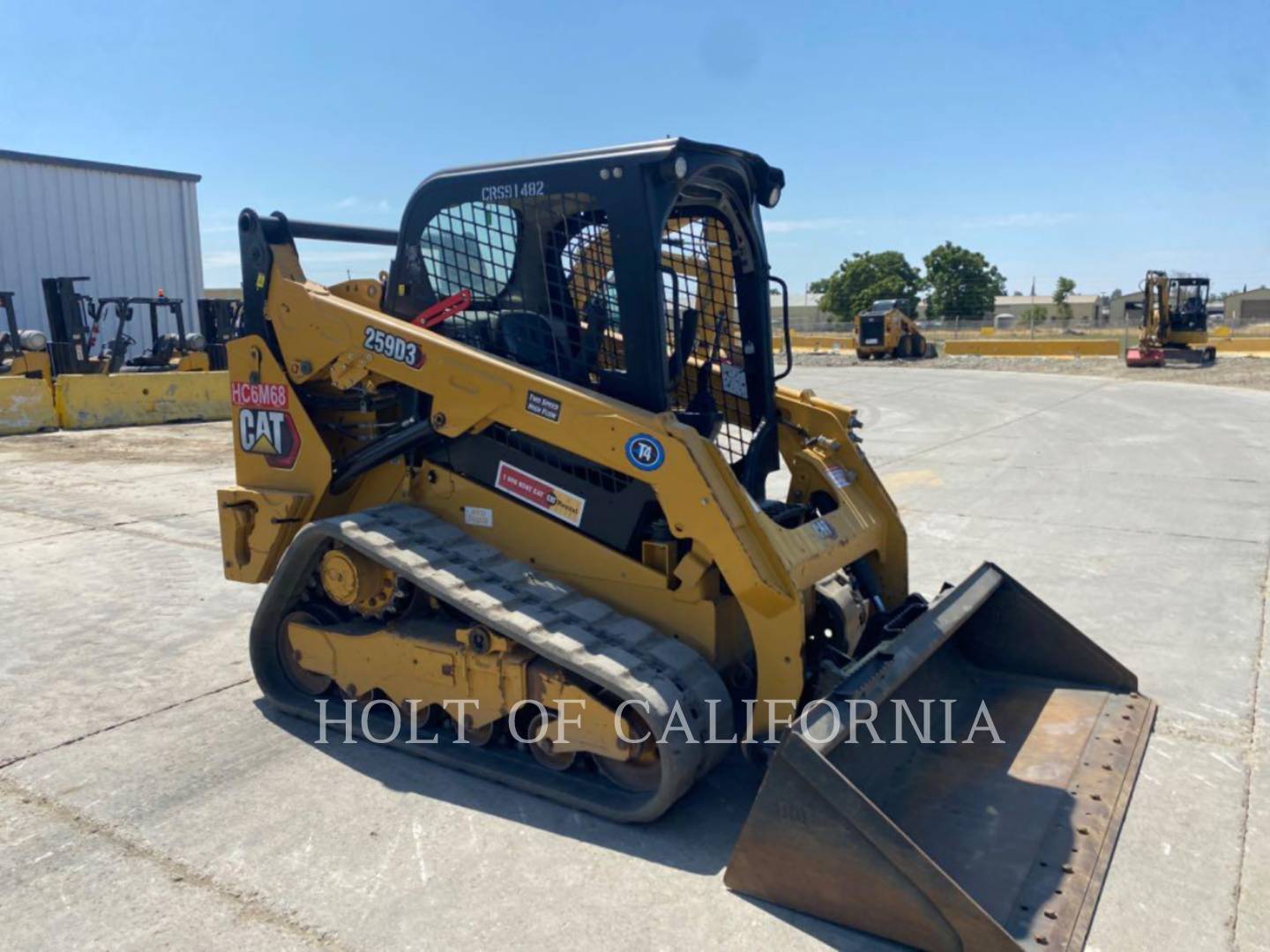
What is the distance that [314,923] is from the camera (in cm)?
305

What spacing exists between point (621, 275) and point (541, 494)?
944 mm

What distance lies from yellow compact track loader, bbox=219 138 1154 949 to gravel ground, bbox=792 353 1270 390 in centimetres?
2073

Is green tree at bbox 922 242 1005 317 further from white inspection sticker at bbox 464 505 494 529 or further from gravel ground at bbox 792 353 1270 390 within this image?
white inspection sticker at bbox 464 505 494 529

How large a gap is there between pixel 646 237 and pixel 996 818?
2408 mm

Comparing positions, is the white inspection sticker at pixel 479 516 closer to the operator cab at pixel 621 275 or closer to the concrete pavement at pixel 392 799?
the operator cab at pixel 621 275

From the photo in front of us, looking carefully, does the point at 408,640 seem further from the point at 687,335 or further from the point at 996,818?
the point at 996,818

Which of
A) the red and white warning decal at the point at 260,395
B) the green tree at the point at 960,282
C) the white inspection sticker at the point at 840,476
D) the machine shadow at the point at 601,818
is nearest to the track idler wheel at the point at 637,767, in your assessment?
the machine shadow at the point at 601,818

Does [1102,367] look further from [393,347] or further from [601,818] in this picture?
[601,818]

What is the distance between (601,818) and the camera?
3654 millimetres

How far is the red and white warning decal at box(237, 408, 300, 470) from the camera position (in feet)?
15.8

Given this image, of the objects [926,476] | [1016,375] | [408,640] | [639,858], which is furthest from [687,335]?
[1016,375]

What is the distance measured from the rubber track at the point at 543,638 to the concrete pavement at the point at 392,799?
0.12 metres

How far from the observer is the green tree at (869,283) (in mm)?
71562

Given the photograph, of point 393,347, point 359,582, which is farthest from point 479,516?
point 393,347
